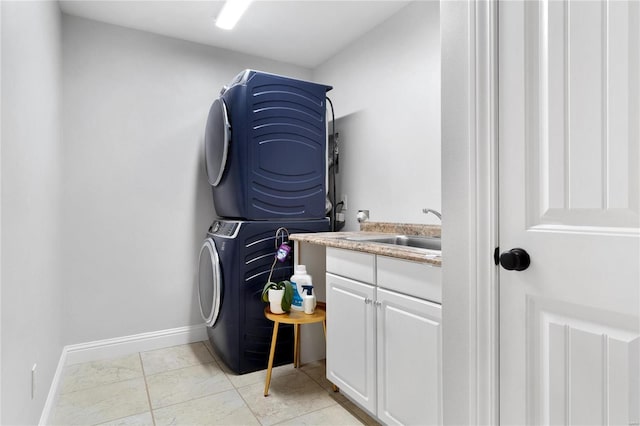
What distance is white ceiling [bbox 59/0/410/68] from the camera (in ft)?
7.95

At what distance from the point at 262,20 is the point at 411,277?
2.14 metres

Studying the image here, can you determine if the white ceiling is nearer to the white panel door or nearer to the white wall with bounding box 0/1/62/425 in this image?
the white wall with bounding box 0/1/62/425

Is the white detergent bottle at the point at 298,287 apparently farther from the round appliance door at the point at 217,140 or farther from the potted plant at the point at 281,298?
the round appliance door at the point at 217,140

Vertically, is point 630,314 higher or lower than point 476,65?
lower

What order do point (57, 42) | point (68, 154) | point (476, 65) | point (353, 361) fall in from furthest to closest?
point (68, 154) < point (57, 42) < point (353, 361) < point (476, 65)

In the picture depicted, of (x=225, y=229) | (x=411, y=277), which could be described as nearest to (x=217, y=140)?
(x=225, y=229)

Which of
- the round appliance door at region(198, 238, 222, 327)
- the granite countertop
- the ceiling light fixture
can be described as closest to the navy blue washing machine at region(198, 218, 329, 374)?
the round appliance door at region(198, 238, 222, 327)

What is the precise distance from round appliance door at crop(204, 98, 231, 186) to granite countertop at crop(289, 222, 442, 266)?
0.70 metres

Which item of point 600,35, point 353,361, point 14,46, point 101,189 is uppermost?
point 14,46

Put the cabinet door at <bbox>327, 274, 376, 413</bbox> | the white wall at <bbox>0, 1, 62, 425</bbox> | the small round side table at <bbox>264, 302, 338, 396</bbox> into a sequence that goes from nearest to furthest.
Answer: the white wall at <bbox>0, 1, 62, 425</bbox>
the cabinet door at <bbox>327, 274, 376, 413</bbox>
the small round side table at <bbox>264, 302, 338, 396</bbox>

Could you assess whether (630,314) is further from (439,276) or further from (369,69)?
(369,69)

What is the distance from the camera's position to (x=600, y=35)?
0.85 m

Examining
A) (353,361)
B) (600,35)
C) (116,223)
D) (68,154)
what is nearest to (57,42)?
(68,154)

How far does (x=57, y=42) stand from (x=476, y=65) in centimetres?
253
